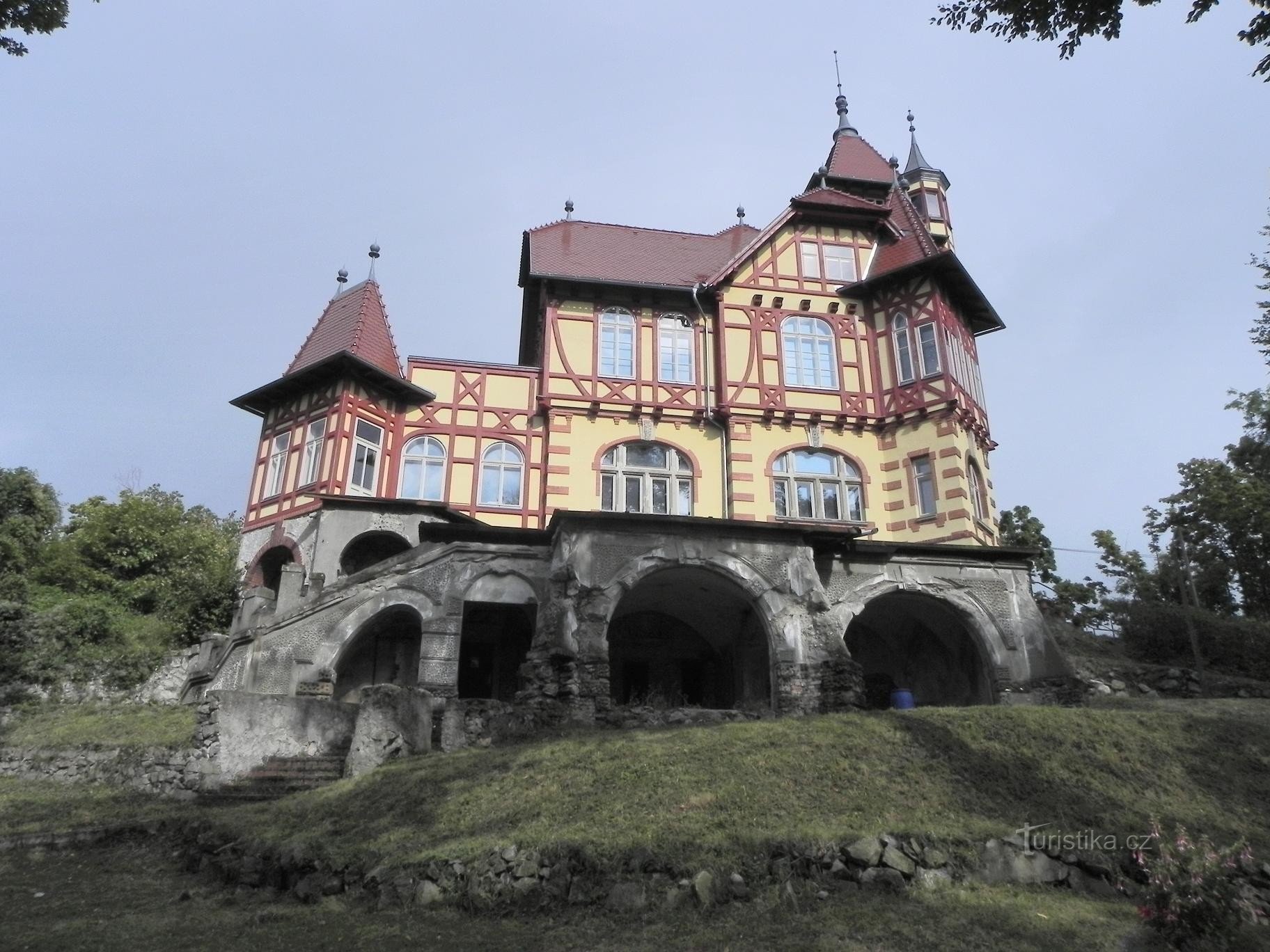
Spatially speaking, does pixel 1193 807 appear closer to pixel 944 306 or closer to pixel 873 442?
pixel 873 442

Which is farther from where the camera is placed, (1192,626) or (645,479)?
(645,479)

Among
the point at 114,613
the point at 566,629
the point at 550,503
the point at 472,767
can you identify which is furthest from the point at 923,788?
the point at 114,613

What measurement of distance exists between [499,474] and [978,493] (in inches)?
498

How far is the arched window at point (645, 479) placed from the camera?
24297 millimetres

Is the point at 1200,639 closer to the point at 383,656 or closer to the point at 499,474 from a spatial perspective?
the point at 499,474

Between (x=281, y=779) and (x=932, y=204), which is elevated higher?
(x=932, y=204)

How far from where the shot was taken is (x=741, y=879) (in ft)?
28.5

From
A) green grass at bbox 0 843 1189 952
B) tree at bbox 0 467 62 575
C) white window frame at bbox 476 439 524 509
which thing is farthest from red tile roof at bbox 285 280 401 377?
green grass at bbox 0 843 1189 952

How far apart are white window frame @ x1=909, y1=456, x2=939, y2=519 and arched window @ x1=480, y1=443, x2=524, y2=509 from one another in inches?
411

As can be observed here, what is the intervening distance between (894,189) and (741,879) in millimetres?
25367

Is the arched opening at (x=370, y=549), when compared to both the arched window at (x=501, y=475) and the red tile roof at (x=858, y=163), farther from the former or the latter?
the red tile roof at (x=858, y=163)

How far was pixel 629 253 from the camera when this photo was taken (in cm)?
2839

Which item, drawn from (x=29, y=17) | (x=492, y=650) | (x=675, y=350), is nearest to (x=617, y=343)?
(x=675, y=350)

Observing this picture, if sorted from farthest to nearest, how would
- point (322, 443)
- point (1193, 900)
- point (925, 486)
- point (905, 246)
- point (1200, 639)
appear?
point (905, 246) < point (322, 443) < point (925, 486) < point (1200, 639) < point (1193, 900)
